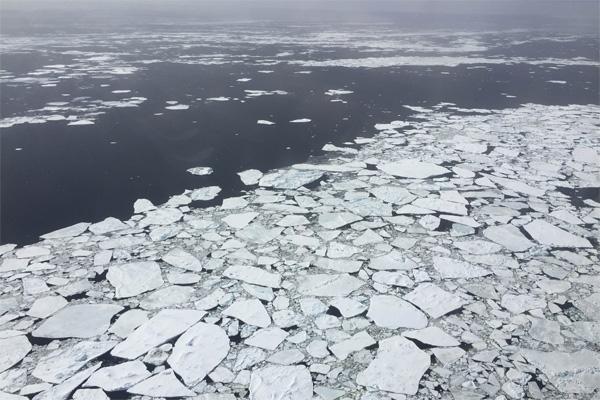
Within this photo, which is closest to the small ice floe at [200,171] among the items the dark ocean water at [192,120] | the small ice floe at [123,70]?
the dark ocean water at [192,120]

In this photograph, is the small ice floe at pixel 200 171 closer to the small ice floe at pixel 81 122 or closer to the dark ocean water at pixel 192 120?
the dark ocean water at pixel 192 120

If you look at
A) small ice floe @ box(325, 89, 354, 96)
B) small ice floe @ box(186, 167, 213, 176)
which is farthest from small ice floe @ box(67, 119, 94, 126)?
small ice floe @ box(325, 89, 354, 96)

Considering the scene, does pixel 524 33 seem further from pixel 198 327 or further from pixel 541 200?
pixel 198 327

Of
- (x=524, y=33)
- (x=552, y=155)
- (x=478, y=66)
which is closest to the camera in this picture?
(x=552, y=155)

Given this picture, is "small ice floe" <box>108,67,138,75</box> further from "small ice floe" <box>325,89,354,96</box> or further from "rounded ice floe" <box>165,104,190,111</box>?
"small ice floe" <box>325,89,354,96</box>

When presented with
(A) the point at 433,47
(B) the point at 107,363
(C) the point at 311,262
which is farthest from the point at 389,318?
(A) the point at 433,47

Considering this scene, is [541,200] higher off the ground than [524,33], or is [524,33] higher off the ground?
[524,33]

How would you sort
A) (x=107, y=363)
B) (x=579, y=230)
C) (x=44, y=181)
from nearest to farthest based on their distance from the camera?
(x=107, y=363), (x=579, y=230), (x=44, y=181)

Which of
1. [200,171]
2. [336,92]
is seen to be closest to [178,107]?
[336,92]
